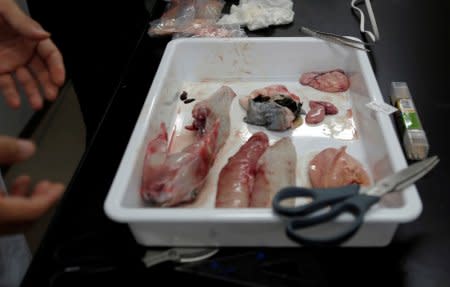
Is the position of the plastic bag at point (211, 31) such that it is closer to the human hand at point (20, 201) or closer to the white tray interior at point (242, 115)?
the white tray interior at point (242, 115)

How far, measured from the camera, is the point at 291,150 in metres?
0.78

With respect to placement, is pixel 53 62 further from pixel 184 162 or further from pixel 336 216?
pixel 336 216

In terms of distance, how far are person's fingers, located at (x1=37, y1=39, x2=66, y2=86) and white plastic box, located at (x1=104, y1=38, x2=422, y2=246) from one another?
16 centimetres

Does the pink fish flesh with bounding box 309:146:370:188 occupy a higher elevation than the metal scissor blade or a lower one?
Result: lower

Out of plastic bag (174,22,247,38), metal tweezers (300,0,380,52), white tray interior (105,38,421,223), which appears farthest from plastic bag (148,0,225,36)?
metal tweezers (300,0,380,52)

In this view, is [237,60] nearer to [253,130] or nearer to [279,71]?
[279,71]

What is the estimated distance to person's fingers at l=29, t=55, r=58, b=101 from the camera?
0.67m

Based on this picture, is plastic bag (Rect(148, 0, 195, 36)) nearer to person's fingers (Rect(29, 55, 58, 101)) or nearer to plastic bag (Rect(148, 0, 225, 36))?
plastic bag (Rect(148, 0, 225, 36))

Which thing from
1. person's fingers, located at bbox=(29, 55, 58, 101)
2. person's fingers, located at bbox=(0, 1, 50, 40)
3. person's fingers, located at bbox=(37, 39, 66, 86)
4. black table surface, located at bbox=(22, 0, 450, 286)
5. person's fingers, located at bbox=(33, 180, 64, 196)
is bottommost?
black table surface, located at bbox=(22, 0, 450, 286)

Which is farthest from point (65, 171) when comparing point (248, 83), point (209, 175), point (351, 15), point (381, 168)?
point (381, 168)

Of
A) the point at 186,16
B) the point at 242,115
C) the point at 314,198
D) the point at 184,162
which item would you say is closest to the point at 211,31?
the point at 186,16

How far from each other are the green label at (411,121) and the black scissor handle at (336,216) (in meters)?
0.29

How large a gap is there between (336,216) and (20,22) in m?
0.56

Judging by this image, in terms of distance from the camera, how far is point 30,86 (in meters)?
0.68
